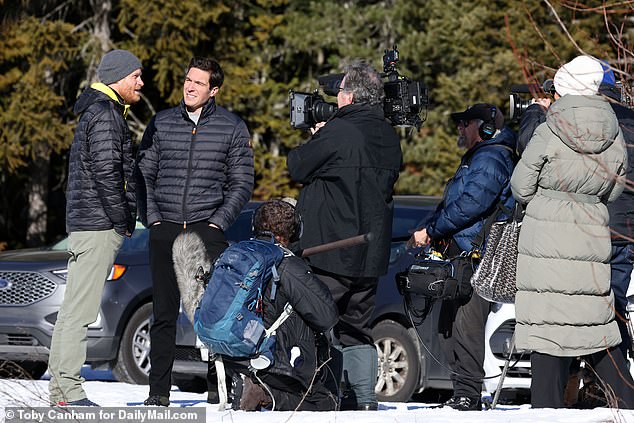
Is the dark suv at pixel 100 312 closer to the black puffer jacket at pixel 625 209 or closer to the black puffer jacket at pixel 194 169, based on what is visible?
the black puffer jacket at pixel 194 169

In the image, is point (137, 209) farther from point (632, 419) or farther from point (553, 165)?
point (632, 419)

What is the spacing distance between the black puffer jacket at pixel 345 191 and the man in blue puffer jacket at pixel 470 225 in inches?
22.0

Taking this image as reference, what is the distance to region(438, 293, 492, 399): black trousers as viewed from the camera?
764cm

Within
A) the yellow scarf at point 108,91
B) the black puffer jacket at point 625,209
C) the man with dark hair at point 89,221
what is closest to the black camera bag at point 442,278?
the black puffer jacket at point 625,209

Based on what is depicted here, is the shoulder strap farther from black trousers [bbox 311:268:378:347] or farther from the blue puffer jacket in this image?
black trousers [bbox 311:268:378:347]

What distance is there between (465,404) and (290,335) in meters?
1.45

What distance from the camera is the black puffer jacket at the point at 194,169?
742 cm

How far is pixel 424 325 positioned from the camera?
32.3 feet

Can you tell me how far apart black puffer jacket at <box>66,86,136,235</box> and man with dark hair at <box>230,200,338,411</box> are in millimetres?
816

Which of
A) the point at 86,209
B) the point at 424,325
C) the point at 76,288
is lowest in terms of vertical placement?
the point at 424,325

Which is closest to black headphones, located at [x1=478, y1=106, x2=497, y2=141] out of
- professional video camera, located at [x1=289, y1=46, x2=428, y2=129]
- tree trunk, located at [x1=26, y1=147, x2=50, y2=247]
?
professional video camera, located at [x1=289, y1=46, x2=428, y2=129]

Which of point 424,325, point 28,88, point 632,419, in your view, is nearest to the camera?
point 632,419

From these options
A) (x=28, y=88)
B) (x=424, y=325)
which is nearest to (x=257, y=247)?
(x=424, y=325)

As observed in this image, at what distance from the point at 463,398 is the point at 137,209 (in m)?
2.24
